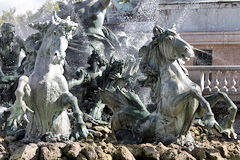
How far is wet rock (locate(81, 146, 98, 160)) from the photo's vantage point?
4305mm

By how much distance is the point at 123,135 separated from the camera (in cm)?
591

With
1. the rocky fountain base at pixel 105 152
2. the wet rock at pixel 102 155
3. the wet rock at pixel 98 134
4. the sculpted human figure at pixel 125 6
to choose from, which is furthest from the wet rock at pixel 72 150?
the sculpted human figure at pixel 125 6

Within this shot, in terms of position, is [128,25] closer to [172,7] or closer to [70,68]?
[172,7]

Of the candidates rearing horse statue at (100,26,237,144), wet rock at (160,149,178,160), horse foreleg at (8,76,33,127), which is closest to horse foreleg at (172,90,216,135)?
Answer: rearing horse statue at (100,26,237,144)

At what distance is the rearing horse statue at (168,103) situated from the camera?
553cm

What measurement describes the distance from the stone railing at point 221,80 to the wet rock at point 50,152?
5643mm

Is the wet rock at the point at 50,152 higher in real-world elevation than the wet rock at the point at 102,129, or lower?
lower

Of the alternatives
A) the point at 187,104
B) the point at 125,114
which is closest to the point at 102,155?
the point at 187,104

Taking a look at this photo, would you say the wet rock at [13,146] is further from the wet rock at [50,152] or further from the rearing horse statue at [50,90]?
the wet rock at [50,152]

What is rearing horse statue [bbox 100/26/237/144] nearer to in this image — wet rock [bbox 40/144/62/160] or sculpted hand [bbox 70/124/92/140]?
sculpted hand [bbox 70/124/92/140]

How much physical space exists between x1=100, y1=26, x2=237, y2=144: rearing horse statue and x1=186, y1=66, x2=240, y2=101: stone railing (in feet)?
13.0

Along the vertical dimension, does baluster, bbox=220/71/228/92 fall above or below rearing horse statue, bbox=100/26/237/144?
above

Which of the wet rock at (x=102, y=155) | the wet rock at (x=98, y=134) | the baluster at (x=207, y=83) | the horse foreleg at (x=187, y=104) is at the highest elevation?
the baluster at (x=207, y=83)

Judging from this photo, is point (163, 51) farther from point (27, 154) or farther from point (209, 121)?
point (27, 154)
